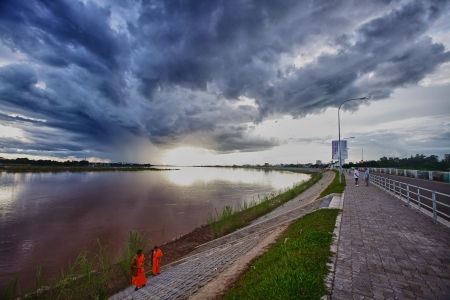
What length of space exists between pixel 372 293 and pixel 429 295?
97cm

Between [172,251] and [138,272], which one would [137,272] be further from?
[172,251]

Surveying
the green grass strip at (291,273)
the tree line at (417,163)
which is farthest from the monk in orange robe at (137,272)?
the tree line at (417,163)

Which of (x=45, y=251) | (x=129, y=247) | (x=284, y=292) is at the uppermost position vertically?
(x=284, y=292)

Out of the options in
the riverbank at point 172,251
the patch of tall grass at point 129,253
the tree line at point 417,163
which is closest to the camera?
the riverbank at point 172,251

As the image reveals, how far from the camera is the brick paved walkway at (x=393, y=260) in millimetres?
4059

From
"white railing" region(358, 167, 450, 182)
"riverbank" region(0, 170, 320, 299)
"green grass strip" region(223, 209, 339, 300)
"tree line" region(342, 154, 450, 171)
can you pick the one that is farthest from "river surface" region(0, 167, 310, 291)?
"tree line" region(342, 154, 450, 171)

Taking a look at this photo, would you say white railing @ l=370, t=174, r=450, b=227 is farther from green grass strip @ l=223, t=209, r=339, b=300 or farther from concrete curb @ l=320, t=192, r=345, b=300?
green grass strip @ l=223, t=209, r=339, b=300

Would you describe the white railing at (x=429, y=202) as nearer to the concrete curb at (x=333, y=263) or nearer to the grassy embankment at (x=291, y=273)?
the concrete curb at (x=333, y=263)

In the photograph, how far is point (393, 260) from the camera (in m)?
5.30

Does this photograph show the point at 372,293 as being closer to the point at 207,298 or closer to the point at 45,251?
the point at 207,298

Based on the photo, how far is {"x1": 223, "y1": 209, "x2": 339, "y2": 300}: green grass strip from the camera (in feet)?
13.5

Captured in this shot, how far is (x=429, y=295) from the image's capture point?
3904 mm

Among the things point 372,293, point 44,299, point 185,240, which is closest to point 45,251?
point 44,299

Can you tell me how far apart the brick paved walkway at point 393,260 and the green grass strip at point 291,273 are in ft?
1.15
